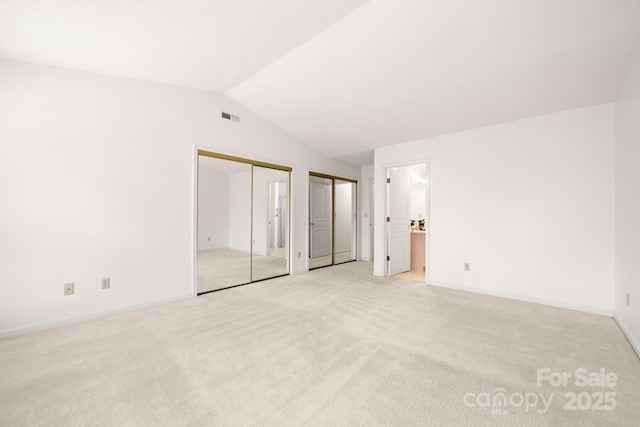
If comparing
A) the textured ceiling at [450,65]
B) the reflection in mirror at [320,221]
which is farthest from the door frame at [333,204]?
the textured ceiling at [450,65]

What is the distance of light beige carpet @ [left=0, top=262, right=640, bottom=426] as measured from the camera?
155 cm

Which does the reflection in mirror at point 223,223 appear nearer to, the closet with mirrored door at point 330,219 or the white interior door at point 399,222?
the closet with mirrored door at point 330,219

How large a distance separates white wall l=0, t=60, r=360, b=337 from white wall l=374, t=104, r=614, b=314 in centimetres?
364

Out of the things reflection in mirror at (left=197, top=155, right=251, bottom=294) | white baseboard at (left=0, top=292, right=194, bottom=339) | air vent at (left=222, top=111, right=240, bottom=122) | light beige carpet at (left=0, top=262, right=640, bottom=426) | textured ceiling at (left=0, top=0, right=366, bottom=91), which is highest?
textured ceiling at (left=0, top=0, right=366, bottom=91)

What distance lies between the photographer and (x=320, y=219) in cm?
647

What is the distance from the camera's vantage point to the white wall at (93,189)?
255 centimetres

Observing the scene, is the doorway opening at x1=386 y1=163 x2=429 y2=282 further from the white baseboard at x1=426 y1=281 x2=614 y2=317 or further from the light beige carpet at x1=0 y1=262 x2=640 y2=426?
the light beige carpet at x1=0 y1=262 x2=640 y2=426

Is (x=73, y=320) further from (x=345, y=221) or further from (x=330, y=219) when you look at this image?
(x=345, y=221)

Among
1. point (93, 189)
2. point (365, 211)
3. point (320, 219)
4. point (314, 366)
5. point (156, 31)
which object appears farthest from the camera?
point (365, 211)

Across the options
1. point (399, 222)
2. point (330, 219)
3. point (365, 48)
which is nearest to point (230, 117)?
point (365, 48)

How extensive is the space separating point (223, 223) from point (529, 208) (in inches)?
175

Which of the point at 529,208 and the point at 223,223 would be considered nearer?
the point at 529,208

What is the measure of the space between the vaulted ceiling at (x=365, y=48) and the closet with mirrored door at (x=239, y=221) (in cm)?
126

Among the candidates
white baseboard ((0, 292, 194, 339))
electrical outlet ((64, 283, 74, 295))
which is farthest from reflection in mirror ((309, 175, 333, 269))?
electrical outlet ((64, 283, 74, 295))
